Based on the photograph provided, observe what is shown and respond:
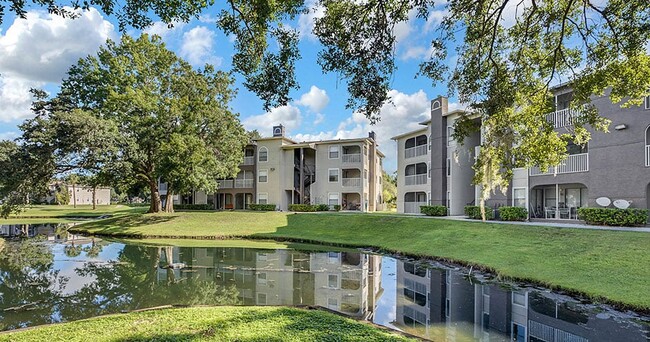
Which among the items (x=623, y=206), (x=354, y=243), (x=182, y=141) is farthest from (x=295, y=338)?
(x=182, y=141)

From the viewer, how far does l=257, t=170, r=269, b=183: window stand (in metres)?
40.2

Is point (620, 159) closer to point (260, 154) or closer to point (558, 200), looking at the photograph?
point (558, 200)

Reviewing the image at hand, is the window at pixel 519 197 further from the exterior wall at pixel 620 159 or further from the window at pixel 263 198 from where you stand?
the window at pixel 263 198

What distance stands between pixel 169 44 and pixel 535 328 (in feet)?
107

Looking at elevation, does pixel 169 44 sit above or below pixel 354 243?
above

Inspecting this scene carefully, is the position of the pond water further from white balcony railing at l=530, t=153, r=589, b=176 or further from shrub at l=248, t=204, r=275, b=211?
shrub at l=248, t=204, r=275, b=211

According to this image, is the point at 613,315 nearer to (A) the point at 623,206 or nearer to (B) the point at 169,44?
(A) the point at 623,206

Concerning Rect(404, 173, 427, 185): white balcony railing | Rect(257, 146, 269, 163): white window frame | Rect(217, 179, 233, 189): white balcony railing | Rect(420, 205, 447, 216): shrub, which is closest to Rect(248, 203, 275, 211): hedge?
Rect(217, 179, 233, 189): white balcony railing

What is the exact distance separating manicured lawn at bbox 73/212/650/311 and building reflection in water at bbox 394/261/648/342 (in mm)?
1422

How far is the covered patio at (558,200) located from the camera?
72.1ft

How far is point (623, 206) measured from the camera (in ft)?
57.1

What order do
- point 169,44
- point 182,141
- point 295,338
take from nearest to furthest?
1. point 295,338
2. point 182,141
3. point 169,44

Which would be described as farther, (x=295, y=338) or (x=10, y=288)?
(x=10, y=288)

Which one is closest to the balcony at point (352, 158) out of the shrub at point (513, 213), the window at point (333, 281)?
the shrub at point (513, 213)
